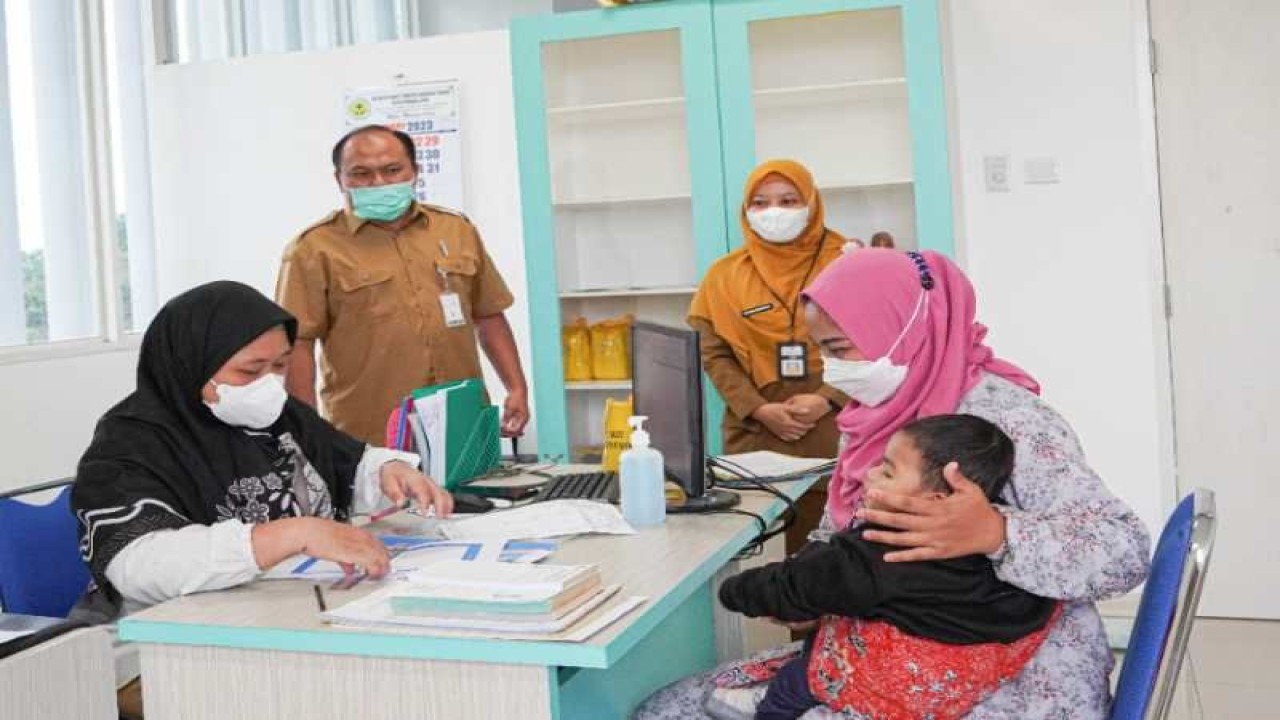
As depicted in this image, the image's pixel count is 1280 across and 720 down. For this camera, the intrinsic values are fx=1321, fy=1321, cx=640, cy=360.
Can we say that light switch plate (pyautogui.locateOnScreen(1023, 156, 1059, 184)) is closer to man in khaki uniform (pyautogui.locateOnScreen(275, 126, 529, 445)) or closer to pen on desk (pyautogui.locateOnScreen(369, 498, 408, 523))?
man in khaki uniform (pyautogui.locateOnScreen(275, 126, 529, 445))

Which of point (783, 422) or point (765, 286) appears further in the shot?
point (765, 286)

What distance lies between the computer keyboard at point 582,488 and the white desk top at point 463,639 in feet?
1.06

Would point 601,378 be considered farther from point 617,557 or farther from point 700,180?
point 617,557

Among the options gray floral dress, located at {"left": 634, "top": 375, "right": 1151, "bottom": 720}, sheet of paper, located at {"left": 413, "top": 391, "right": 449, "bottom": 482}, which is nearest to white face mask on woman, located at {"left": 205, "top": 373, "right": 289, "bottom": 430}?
sheet of paper, located at {"left": 413, "top": 391, "right": 449, "bottom": 482}

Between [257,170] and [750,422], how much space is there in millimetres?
2510

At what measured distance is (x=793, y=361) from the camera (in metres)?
3.52

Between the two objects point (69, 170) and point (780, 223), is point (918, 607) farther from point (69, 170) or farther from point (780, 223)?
point (69, 170)

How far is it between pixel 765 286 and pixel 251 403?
180cm

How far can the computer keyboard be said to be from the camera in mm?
2510

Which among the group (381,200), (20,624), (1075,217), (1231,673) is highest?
(381,200)

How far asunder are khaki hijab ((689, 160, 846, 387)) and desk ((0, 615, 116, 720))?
2513 millimetres

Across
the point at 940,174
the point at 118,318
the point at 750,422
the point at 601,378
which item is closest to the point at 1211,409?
the point at 940,174

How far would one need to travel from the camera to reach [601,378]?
4.45 meters

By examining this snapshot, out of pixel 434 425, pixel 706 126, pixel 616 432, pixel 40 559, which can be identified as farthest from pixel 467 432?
pixel 706 126
